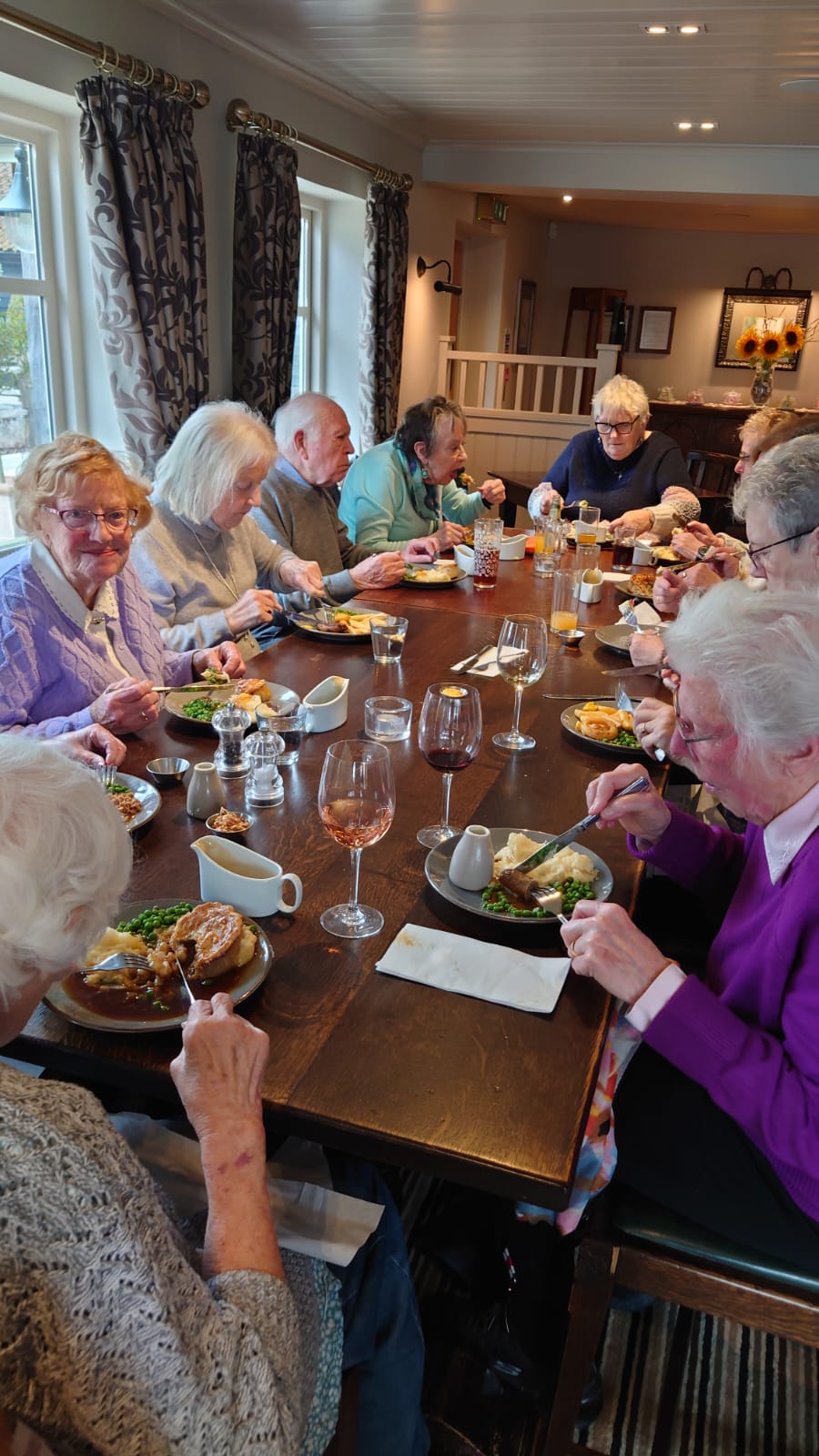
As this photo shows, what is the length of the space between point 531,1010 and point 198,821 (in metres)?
0.64

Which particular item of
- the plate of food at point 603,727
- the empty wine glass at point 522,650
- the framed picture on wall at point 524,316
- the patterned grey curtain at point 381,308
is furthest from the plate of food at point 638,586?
the framed picture on wall at point 524,316

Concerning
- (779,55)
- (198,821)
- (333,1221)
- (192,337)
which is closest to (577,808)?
(198,821)

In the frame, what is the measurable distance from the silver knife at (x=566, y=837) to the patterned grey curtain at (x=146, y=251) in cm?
284

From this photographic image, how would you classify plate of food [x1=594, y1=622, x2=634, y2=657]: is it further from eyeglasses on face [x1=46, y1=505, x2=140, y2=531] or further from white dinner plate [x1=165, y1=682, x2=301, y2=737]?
eyeglasses on face [x1=46, y1=505, x2=140, y2=531]

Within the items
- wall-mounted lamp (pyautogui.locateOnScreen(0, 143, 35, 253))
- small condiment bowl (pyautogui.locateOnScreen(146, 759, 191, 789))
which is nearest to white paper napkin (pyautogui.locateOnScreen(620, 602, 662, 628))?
small condiment bowl (pyautogui.locateOnScreen(146, 759, 191, 789))

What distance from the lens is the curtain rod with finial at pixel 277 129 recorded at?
4.07 metres

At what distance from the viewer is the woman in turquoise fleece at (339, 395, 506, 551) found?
3795 mm

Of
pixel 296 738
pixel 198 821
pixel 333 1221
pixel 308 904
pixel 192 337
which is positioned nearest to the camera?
pixel 333 1221

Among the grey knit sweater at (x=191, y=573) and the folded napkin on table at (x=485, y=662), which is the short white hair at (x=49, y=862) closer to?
the folded napkin on table at (x=485, y=662)

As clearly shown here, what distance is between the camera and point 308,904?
130cm

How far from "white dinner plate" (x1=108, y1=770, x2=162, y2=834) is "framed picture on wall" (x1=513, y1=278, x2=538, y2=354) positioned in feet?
28.4

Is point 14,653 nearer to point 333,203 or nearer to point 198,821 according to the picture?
point 198,821

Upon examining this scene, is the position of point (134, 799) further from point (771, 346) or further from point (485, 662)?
point (771, 346)

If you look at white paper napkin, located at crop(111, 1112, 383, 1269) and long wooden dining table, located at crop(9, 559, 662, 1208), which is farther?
white paper napkin, located at crop(111, 1112, 383, 1269)
